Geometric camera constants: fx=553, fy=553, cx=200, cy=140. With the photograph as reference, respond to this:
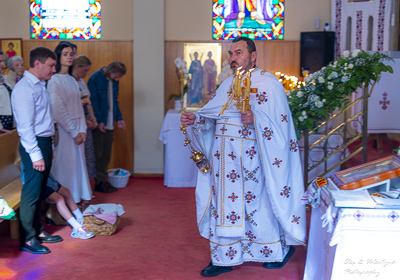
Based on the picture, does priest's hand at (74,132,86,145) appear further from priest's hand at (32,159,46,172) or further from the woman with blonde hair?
priest's hand at (32,159,46,172)

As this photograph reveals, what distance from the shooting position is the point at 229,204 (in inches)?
161

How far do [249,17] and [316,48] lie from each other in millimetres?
1103

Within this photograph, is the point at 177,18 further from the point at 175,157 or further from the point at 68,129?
the point at 68,129

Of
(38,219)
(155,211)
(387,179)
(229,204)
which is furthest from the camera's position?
(155,211)

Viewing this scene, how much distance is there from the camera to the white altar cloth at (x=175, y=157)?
288 inches

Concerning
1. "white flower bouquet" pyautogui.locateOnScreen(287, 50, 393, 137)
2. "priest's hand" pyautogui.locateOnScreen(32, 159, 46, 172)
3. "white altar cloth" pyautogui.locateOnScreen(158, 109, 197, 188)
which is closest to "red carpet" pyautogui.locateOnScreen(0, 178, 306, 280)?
"priest's hand" pyautogui.locateOnScreen(32, 159, 46, 172)

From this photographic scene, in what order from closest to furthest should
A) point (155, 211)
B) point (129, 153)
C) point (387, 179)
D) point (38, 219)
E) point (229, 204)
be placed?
point (387, 179)
point (229, 204)
point (38, 219)
point (155, 211)
point (129, 153)

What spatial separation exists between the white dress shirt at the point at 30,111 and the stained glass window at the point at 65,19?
383cm

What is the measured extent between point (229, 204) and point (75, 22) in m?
5.18

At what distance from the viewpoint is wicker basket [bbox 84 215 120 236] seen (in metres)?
5.22

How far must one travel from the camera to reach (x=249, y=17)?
828 centimetres

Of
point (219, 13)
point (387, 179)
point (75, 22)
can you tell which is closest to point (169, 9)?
point (219, 13)

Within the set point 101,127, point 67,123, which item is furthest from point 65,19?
point 67,123

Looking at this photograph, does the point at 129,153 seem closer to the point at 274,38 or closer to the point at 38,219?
the point at 274,38
